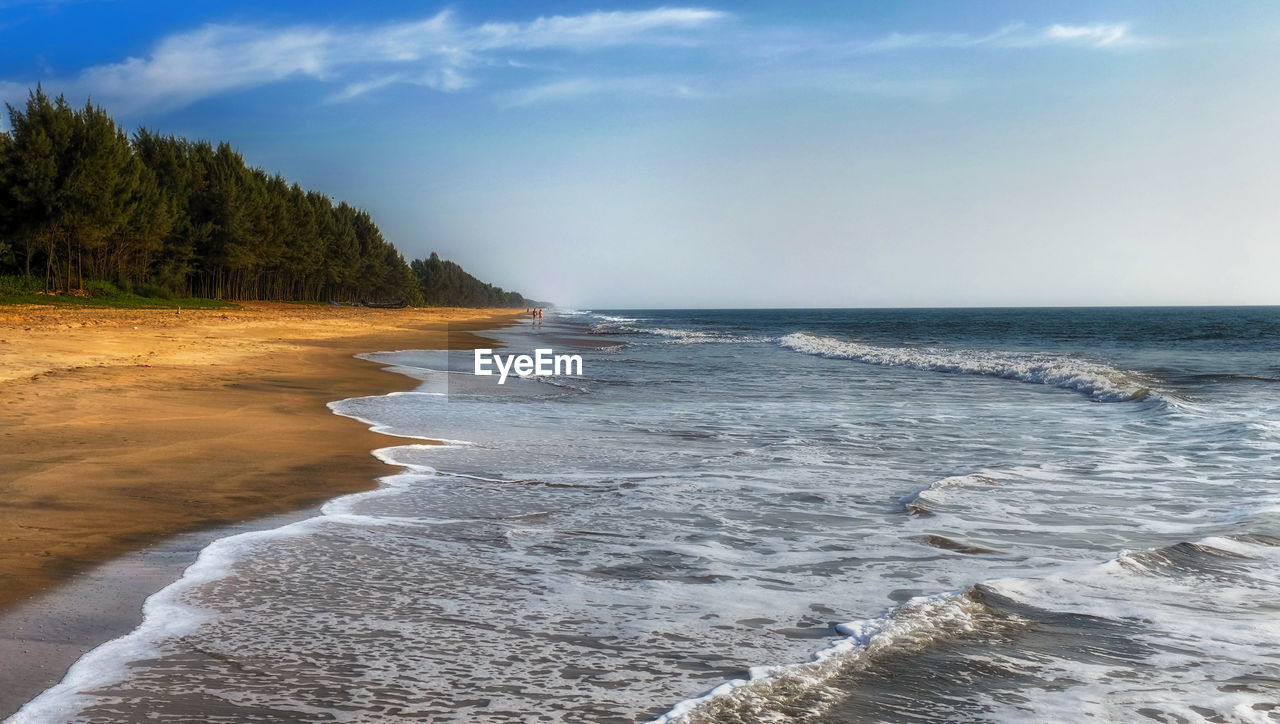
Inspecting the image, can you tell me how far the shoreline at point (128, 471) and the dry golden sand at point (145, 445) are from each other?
0.02m

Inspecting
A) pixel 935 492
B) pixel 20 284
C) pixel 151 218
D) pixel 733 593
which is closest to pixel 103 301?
pixel 20 284

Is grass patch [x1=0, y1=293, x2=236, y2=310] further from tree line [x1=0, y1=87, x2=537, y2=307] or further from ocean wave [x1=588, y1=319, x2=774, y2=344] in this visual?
ocean wave [x1=588, y1=319, x2=774, y2=344]

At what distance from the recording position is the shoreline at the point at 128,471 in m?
4.11

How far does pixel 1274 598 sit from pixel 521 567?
4407 millimetres

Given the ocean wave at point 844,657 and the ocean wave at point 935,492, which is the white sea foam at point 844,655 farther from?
the ocean wave at point 935,492

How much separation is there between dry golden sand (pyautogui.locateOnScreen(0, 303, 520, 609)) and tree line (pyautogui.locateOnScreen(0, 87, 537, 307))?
31069 millimetres

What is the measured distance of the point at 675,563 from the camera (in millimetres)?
5336

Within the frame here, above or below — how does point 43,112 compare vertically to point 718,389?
above

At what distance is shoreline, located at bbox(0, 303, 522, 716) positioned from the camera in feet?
13.5

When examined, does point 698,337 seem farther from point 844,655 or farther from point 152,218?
point 844,655

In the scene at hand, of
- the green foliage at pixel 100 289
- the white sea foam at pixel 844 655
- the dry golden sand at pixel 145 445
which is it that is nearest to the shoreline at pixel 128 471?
the dry golden sand at pixel 145 445

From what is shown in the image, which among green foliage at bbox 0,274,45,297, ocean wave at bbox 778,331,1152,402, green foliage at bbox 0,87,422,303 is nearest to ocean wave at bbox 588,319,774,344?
ocean wave at bbox 778,331,1152,402

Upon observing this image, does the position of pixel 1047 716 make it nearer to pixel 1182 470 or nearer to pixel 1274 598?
pixel 1274 598

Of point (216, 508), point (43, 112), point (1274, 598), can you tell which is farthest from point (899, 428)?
point (43, 112)
